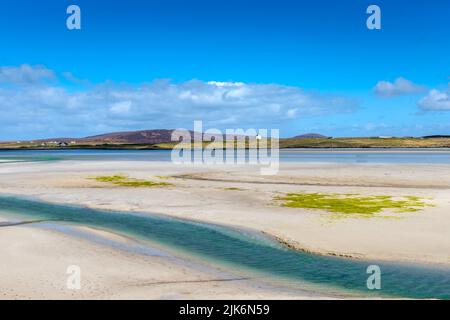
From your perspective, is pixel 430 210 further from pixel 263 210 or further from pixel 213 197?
pixel 213 197

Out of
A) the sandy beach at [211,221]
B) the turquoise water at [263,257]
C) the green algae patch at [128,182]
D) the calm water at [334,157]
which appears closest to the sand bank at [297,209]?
the sandy beach at [211,221]

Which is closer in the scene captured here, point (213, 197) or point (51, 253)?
point (51, 253)

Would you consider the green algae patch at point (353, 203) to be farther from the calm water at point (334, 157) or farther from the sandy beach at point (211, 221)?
the calm water at point (334, 157)

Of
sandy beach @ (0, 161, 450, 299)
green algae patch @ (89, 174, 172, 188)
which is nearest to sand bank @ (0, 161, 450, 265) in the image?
sandy beach @ (0, 161, 450, 299)

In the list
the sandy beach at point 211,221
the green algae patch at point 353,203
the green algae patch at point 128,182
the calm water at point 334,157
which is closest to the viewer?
the sandy beach at point 211,221

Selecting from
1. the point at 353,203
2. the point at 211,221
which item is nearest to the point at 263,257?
the point at 211,221
